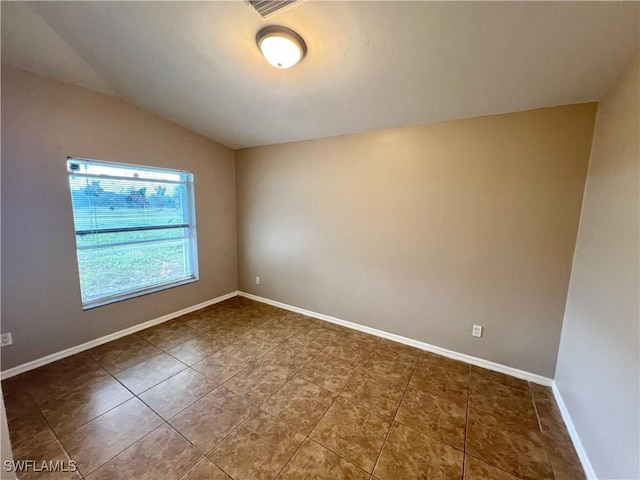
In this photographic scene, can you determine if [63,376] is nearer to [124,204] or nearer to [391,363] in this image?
[124,204]

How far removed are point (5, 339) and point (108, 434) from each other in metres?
1.42

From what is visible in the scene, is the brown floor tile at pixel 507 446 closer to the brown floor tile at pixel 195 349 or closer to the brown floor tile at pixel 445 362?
the brown floor tile at pixel 445 362

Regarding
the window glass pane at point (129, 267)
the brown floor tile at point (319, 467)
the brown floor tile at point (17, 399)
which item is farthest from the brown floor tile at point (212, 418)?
the window glass pane at point (129, 267)

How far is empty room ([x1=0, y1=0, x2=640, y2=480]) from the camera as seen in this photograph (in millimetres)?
1443

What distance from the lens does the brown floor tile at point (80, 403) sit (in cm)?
173

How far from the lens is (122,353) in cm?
254

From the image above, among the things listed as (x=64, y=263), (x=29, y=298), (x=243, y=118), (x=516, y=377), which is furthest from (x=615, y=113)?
(x=29, y=298)

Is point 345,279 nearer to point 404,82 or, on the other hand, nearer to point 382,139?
point 382,139

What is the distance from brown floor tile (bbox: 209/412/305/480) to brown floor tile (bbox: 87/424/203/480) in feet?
0.52

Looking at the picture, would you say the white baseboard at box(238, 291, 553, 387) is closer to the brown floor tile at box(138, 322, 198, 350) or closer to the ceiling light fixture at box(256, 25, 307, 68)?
the brown floor tile at box(138, 322, 198, 350)

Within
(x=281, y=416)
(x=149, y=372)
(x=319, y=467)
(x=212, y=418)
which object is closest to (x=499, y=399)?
(x=319, y=467)

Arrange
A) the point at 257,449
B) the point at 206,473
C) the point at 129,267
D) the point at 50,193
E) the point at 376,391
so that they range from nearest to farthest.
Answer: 1. the point at 206,473
2. the point at 257,449
3. the point at 376,391
4. the point at 50,193
5. the point at 129,267

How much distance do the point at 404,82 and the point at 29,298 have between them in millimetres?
3685

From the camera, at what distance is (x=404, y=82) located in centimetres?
191
